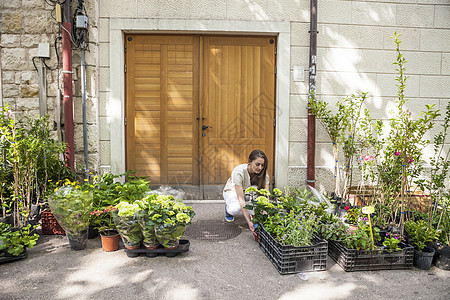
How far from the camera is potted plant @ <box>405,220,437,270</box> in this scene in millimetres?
3449

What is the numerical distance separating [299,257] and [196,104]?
10.4ft

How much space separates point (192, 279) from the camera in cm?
322

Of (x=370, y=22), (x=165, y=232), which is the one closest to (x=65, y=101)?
(x=165, y=232)

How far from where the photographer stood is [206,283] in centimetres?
315

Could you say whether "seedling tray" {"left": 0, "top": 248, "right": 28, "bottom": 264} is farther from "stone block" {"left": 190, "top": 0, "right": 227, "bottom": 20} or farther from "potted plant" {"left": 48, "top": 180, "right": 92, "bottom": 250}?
"stone block" {"left": 190, "top": 0, "right": 227, "bottom": 20}

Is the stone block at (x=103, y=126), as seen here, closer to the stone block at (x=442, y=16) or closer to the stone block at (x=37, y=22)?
the stone block at (x=37, y=22)

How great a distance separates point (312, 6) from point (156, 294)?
451cm

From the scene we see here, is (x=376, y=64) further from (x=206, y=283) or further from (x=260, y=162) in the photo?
(x=206, y=283)

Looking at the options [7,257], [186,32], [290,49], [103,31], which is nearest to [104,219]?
[7,257]

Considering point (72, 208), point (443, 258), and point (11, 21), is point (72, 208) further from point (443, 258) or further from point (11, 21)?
point (443, 258)

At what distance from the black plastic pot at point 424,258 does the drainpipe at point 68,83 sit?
4411 mm

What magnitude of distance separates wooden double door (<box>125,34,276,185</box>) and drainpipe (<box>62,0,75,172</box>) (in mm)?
834

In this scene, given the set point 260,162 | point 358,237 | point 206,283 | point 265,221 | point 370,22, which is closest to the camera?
point 206,283

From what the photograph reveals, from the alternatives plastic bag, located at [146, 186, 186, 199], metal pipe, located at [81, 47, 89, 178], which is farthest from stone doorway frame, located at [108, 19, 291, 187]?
plastic bag, located at [146, 186, 186, 199]
